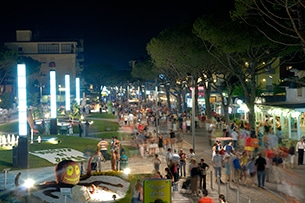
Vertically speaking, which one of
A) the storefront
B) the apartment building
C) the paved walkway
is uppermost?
the apartment building

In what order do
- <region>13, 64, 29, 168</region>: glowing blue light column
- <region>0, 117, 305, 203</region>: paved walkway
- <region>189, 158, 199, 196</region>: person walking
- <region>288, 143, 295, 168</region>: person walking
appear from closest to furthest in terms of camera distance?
<region>0, 117, 305, 203</region>: paved walkway → <region>189, 158, 199, 196</region>: person walking → <region>288, 143, 295, 168</region>: person walking → <region>13, 64, 29, 168</region>: glowing blue light column

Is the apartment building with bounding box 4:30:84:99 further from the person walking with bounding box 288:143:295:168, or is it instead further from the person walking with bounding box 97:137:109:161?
the person walking with bounding box 288:143:295:168

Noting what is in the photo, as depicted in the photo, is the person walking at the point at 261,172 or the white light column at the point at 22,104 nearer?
the person walking at the point at 261,172

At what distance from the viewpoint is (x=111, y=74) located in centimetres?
14412

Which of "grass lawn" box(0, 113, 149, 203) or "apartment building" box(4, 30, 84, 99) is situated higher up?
"apartment building" box(4, 30, 84, 99)

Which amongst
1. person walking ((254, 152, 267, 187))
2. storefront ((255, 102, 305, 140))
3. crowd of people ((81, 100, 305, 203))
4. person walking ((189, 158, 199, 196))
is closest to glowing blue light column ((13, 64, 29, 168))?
crowd of people ((81, 100, 305, 203))

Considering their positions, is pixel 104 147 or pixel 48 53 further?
pixel 48 53

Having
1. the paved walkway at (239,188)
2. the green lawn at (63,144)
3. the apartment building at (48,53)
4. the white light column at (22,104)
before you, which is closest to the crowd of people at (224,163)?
the paved walkway at (239,188)

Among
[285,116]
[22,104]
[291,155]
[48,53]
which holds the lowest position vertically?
[291,155]

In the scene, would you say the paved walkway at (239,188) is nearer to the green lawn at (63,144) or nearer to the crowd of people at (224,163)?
the crowd of people at (224,163)

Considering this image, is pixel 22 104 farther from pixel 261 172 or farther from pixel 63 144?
pixel 261 172

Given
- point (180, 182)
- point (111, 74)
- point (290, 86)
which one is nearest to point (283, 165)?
point (180, 182)

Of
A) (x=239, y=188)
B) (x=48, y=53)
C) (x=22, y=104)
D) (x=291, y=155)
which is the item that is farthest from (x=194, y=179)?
(x=48, y=53)

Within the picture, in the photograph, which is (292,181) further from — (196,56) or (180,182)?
(196,56)
